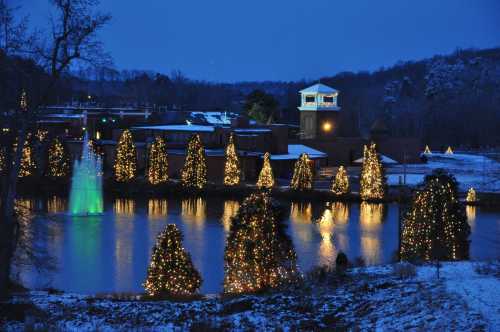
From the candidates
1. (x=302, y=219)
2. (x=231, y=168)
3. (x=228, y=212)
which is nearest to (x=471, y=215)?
(x=302, y=219)

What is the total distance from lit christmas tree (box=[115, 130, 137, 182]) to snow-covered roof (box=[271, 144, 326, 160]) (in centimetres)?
859

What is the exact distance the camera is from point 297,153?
150ft

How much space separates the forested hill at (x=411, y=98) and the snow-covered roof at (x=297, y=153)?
11588 millimetres

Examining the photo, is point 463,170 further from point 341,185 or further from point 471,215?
point 471,215

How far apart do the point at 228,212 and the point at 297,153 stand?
57.3 ft

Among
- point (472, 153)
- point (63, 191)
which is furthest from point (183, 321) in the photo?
point (472, 153)

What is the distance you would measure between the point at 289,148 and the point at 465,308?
38.6 m

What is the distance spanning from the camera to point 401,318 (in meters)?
9.09

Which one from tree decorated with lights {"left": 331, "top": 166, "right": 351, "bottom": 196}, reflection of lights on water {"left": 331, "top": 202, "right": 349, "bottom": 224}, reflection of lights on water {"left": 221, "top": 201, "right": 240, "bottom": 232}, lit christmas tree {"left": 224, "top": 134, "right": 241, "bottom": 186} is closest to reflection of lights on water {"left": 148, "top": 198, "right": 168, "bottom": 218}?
reflection of lights on water {"left": 221, "top": 201, "right": 240, "bottom": 232}

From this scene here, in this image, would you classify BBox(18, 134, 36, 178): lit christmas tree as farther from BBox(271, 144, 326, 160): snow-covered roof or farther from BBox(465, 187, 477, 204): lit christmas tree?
BBox(465, 187, 477, 204): lit christmas tree

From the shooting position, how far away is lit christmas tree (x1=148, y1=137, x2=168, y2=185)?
119ft

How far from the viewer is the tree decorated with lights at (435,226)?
1636cm

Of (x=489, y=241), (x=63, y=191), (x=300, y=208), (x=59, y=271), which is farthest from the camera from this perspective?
(x=63, y=191)

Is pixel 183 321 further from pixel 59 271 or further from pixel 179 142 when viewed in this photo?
pixel 179 142
